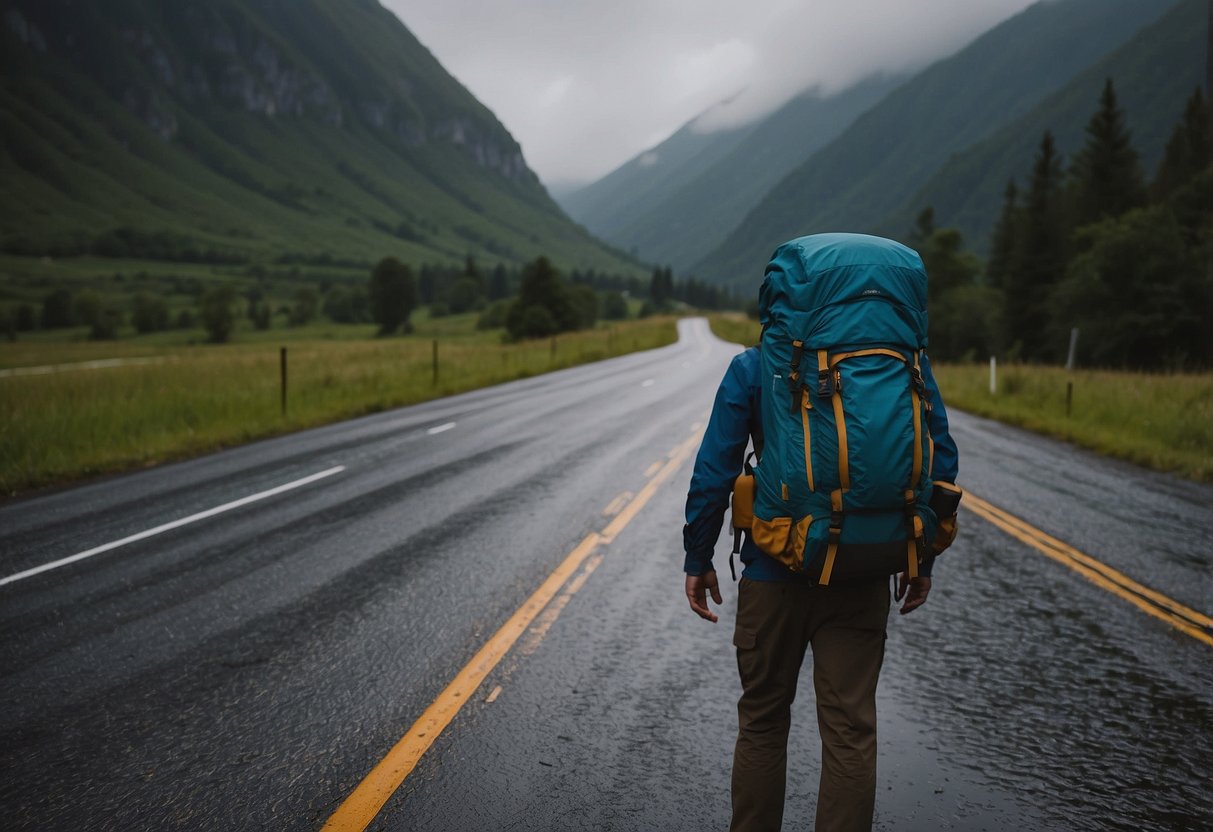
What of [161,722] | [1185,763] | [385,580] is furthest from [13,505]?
[1185,763]

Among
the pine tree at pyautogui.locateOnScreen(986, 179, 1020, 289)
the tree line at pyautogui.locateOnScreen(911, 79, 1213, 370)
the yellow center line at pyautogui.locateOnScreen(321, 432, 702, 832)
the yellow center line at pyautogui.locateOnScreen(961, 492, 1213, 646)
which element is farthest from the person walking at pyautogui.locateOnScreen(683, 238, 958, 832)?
the pine tree at pyautogui.locateOnScreen(986, 179, 1020, 289)

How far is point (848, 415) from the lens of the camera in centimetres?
217

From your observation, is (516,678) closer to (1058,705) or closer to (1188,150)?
(1058,705)

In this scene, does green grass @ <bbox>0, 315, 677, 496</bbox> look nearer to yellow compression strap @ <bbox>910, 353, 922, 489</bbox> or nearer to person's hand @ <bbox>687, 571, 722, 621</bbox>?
person's hand @ <bbox>687, 571, 722, 621</bbox>

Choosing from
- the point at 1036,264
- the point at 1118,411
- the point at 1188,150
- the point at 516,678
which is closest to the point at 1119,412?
the point at 1118,411

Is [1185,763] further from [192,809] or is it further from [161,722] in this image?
[161,722]

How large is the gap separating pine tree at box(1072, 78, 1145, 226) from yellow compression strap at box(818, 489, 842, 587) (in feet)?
170

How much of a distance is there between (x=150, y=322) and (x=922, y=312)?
404ft

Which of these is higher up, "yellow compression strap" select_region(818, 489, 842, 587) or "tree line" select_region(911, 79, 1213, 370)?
"tree line" select_region(911, 79, 1213, 370)

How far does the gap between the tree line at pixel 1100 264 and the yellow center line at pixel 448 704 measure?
25452mm

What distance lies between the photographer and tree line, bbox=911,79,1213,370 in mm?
35094

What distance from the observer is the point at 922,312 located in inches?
92.6

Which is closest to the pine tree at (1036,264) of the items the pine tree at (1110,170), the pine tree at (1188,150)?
the pine tree at (1110,170)

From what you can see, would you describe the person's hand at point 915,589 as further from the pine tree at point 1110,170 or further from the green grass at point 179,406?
the pine tree at point 1110,170
